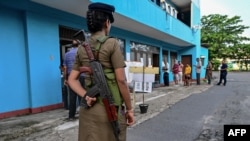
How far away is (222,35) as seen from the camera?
45.3 meters

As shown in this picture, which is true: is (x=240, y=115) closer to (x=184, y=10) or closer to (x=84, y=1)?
(x=84, y=1)

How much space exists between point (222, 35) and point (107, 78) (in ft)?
151

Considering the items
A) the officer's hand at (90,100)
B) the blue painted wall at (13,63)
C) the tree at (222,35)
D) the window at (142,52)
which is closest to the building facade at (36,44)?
the blue painted wall at (13,63)

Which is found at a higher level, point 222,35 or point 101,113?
point 222,35

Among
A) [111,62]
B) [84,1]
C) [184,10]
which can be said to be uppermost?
[184,10]

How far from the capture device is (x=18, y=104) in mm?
7461

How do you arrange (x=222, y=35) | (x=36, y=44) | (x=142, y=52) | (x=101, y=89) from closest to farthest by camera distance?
(x=101, y=89), (x=36, y=44), (x=142, y=52), (x=222, y=35)

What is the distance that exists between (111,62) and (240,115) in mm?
6061

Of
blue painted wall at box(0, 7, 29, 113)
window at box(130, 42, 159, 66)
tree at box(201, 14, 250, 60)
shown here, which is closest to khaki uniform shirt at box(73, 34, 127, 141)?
blue painted wall at box(0, 7, 29, 113)

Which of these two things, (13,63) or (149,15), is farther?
(149,15)

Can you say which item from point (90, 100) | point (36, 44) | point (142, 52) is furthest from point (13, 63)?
point (142, 52)

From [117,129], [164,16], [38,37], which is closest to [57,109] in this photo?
[38,37]

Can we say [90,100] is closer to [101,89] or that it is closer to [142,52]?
[101,89]

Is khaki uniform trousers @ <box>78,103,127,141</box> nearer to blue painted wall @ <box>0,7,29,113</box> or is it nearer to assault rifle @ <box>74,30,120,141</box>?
assault rifle @ <box>74,30,120,141</box>
